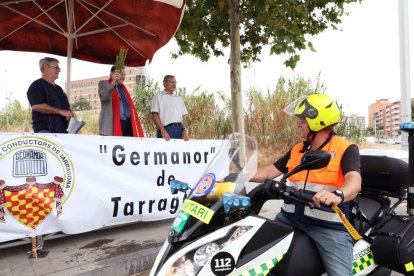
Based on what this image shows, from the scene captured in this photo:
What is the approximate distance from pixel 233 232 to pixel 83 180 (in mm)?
2865

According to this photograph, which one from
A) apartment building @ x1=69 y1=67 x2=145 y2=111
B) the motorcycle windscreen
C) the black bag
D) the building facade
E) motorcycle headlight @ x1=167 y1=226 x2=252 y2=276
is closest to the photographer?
motorcycle headlight @ x1=167 y1=226 x2=252 y2=276

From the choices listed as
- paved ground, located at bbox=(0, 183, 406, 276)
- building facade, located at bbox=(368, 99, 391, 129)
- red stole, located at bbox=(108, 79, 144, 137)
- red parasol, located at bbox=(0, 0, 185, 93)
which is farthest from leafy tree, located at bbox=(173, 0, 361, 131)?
building facade, located at bbox=(368, 99, 391, 129)

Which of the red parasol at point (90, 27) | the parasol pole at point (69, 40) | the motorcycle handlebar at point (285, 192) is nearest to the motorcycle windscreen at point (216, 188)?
the motorcycle handlebar at point (285, 192)

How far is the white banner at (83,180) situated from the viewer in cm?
368

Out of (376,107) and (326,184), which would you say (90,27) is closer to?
(326,184)

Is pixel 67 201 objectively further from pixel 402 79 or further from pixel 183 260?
pixel 402 79

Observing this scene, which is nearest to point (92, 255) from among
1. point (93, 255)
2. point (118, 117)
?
point (93, 255)

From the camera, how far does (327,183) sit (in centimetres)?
221

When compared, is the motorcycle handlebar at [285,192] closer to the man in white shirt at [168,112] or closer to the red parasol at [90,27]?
the man in white shirt at [168,112]

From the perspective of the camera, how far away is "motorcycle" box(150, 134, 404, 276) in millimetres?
1628

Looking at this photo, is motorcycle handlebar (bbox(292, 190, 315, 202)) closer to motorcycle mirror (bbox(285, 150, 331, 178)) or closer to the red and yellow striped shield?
motorcycle mirror (bbox(285, 150, 331, 178))

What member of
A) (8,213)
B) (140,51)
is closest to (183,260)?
(8,213)

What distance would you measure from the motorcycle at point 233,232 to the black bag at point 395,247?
1.51 feet

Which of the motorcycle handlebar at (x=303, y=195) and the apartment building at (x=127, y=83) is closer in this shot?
the motorcycle handlebar at (x=303, y=195)
